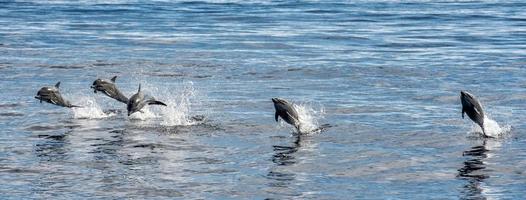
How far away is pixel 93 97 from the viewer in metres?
27.6

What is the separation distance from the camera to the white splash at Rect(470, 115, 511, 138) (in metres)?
22.5

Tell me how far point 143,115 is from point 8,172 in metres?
6.73

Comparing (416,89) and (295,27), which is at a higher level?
(295,27)

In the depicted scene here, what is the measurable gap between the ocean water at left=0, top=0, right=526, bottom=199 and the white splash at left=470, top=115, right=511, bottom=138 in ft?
0.24

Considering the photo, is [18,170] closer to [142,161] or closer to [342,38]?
[142,161]

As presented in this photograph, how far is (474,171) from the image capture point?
741 inches

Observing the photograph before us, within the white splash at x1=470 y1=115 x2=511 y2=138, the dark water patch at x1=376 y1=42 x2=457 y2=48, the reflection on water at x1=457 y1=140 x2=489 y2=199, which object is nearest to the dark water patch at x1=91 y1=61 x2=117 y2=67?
the dark water patch at x1=376 y1=42 x2=457 y2=48

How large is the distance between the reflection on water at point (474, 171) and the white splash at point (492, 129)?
0.73 meters

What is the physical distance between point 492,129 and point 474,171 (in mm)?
4090

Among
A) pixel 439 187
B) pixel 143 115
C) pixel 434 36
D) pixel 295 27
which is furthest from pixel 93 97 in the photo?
pixel 295 27

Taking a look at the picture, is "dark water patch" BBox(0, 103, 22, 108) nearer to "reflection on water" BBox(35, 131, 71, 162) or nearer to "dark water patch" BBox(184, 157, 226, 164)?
"reflection on water" BBox(35, 131, 71, 162)

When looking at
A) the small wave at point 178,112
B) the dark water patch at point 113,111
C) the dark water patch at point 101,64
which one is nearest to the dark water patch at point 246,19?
the dark water patch at point 101,64

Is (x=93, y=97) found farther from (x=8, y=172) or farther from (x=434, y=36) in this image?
(x=434, y=36)

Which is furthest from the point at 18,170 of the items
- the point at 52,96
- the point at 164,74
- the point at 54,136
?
the point at 164,74
